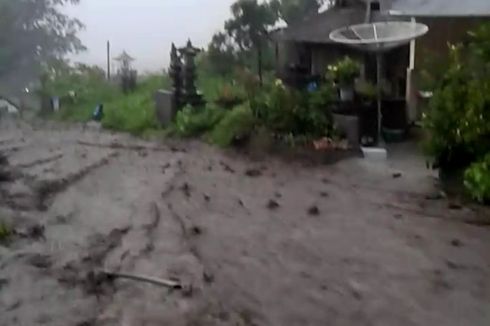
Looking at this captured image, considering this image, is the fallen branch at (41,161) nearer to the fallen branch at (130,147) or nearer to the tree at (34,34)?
the fallen branch at (130,147)

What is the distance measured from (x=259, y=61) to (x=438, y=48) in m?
3.80

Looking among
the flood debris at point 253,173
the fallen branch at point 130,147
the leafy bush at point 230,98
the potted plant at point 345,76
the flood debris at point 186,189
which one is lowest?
the fallen branch at point 130,147

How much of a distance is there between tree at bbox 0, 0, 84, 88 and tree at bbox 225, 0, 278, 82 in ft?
16.5

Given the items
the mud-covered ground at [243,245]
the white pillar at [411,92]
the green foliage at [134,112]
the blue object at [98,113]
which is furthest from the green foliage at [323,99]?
the blue object at [98,113]

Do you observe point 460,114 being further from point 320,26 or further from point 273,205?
point 320,26

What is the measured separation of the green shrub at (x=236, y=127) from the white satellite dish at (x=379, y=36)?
151 cm

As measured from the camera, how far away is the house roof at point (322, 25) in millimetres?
11625

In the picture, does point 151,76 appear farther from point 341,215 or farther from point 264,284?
point 264,284

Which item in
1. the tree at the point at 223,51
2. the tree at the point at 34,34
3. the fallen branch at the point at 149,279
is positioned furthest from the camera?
the tree at the point at 34,34

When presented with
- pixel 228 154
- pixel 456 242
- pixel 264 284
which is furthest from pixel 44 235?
pixel 228 154

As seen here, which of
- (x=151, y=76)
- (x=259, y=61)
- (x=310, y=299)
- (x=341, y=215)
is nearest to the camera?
(x=310, y=299)

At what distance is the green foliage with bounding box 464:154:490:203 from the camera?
692 cm

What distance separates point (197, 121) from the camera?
11648 millimetres

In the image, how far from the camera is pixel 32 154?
1051 centimetres
